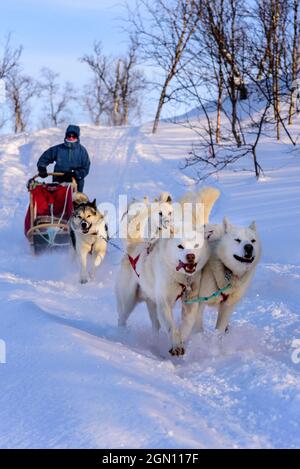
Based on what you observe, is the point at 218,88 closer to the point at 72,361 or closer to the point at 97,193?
the point at 97,193

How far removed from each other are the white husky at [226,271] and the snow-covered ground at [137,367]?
187 mm

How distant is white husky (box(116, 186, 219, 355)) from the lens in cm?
364

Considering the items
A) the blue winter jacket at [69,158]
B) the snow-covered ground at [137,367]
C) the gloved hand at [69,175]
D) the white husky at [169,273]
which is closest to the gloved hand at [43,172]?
the blue winter jacket at [69,158]

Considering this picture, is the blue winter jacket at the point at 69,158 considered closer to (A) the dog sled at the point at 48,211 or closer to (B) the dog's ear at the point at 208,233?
(A) the dog sled at the point at 48,211

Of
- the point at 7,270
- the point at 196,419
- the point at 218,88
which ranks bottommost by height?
the point at 7,270

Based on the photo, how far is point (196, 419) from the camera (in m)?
2.45

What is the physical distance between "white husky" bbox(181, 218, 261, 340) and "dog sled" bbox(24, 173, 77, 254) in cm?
363

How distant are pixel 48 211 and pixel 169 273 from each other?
156 inches

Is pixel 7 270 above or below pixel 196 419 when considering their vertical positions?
below

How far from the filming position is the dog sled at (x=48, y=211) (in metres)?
7.32

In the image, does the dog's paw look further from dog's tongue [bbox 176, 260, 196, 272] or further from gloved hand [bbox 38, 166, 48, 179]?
gloved hand [bbox 38, 166, 48, 179]

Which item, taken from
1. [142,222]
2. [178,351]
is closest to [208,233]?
[142,222]

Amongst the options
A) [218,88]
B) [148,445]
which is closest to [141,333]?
[148,445]

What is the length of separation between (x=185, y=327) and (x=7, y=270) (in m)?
3.51
